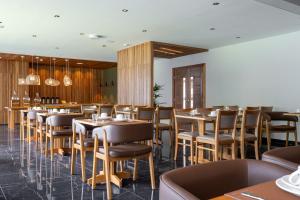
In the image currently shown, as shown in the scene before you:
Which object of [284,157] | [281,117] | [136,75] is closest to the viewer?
[284,157]

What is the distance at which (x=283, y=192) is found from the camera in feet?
3.29

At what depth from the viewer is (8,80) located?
12.2 meters

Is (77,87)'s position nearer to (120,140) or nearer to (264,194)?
(120,140)

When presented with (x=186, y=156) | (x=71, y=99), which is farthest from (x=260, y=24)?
(x=71, y=99)

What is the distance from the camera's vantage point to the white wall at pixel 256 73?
7.07 m

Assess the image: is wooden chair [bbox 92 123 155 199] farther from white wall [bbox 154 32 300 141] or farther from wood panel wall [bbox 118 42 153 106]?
white wall [bbox 154 32 300 141]

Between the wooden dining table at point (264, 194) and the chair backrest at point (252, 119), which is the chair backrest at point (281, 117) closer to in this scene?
the chair backrest at point (252, 119)

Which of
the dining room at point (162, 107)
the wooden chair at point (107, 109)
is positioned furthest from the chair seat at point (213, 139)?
the wooden chair at point (107, 109)

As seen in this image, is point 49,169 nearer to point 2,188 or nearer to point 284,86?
point 2,188

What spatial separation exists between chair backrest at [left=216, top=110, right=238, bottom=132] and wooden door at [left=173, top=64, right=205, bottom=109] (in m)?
5.59

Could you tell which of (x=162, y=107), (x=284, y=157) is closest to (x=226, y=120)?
(x=162, y=107)

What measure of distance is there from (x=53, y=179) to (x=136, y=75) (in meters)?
5.69

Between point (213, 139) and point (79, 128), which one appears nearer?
point (79, 128)

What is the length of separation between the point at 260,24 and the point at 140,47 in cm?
381
